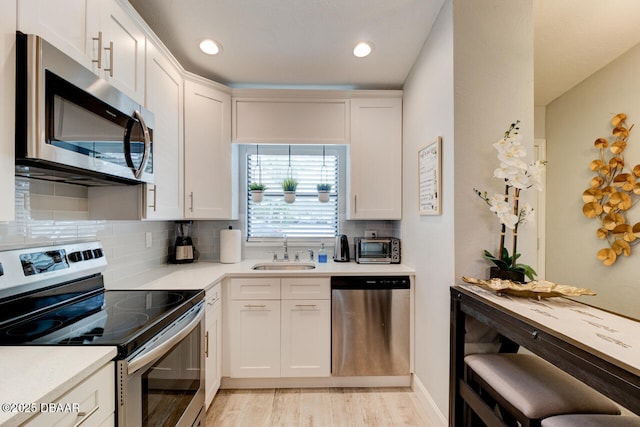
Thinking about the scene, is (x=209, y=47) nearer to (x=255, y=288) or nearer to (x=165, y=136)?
(x=165, y=136)

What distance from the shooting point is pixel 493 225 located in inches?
64.0

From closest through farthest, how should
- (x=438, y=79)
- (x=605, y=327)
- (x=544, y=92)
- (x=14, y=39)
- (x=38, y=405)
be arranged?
(x=38, y=405)
(x=14, y=39)
(x=605, y=327)
(x=438, y=79)
(x=544, y=92)

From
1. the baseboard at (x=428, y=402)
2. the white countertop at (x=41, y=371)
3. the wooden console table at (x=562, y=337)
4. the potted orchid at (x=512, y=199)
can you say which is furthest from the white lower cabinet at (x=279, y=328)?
the white countertop at (x=41, y=371)

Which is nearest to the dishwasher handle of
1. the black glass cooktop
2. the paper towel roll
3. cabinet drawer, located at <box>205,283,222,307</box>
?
cabinet drawer, located at <box>205,283,222,307</box>

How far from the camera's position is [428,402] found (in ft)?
6.45

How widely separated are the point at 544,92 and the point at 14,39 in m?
3.54

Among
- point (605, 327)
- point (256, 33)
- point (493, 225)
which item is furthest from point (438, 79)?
point (605, 327)

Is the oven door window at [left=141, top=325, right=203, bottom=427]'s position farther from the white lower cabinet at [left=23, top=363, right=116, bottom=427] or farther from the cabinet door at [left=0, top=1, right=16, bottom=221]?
the cabinet door at [left=0, top=1, right=16, bottom=221]

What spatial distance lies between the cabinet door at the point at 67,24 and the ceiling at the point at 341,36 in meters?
0.70

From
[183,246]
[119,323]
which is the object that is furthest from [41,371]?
[183,246]

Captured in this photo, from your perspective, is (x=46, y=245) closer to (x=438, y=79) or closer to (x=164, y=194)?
(x=164, y=194)

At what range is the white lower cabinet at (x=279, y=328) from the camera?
7.30 ft

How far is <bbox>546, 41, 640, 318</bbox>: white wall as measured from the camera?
7.03 feet

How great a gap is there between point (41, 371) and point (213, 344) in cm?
135
